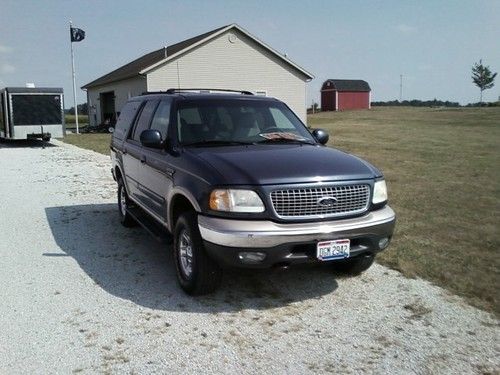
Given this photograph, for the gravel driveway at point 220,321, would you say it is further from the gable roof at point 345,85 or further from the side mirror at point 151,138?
the gable roof at point 345,85

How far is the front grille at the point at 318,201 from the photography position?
4039mm

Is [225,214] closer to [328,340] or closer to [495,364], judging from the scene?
[328,340]

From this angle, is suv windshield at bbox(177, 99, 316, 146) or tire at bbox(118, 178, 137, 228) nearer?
suv windshield at bbox(177, 99, 316, 146)

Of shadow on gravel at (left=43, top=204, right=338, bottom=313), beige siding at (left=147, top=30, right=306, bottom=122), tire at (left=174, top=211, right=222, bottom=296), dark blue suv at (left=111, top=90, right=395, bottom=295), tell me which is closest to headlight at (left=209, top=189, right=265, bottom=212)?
dark blue suv at (left=111, top=90, right=395, bottom=295)

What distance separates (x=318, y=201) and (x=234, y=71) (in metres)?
26.9

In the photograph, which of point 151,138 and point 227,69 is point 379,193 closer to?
point 151,138

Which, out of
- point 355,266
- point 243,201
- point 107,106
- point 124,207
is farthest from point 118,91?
point 243,201

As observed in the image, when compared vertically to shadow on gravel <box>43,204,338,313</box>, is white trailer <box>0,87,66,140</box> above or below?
above

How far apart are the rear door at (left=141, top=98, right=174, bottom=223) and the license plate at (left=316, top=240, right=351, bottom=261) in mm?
1606

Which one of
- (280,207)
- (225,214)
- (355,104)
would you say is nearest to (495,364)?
(280,207)

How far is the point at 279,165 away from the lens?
4.26 m

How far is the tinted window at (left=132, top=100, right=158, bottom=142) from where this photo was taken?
6.04m

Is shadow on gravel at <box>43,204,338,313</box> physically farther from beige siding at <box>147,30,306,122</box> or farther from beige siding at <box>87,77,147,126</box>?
beige siding at <box>87,77,147,126</box>

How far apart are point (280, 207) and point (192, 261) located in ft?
3.18
